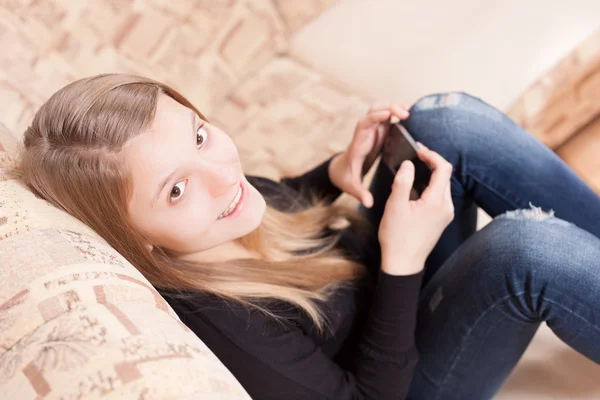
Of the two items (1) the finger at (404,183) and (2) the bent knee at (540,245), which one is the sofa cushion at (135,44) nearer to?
(1) the finger at (404,183)

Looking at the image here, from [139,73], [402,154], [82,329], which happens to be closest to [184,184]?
[82,329]

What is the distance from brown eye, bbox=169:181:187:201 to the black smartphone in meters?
0.38

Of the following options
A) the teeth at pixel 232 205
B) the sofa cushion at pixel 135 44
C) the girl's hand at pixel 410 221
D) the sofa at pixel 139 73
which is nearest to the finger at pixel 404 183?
the girl's hand at pixel 410 221

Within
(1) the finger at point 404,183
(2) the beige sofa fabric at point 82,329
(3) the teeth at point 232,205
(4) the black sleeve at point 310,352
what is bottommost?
(4) the black sleeve at point 310,352

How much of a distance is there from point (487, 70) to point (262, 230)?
0.73 meters

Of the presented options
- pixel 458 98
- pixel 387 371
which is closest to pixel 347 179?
pixel 458 98

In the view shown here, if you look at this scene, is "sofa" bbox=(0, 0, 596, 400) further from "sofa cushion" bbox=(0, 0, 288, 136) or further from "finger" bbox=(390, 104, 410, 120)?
"finger" bbox=(390, 104, 410, 120)

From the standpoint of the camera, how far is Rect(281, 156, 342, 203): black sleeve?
111cm

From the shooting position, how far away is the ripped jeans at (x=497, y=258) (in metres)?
0.77

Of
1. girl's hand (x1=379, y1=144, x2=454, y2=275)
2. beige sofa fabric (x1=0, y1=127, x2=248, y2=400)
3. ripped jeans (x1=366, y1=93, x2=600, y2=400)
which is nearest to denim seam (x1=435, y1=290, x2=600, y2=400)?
ripped jeans (x1=366, y1=93, x2=600, y2=400)

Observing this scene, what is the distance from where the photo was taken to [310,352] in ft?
2.52

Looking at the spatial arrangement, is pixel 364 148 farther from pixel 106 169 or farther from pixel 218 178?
pixel 106 169

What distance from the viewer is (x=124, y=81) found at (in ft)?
2.39

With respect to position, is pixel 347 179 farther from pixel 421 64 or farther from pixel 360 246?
pixel 421 64
